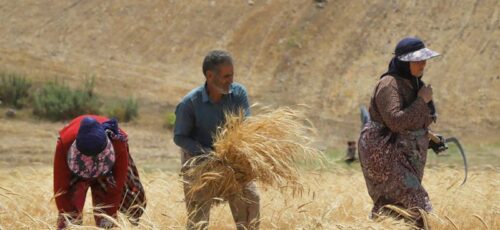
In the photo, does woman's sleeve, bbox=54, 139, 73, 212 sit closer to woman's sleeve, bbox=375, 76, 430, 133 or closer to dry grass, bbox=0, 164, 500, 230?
dry grass, bbox=0, 164, 500, 230

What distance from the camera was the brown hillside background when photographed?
2638 cm

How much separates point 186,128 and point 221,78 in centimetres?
44

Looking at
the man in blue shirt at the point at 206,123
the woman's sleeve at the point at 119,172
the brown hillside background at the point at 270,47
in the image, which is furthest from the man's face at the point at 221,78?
the brown hillside background at the point at 270,47

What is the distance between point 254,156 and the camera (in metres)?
5.90

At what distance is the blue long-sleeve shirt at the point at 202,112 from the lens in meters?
6.18

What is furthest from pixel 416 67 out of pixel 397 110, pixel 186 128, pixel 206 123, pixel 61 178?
pixel 61 178

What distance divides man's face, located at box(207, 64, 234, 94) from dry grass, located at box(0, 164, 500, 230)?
33.0 inches

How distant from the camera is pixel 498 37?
29.0 metres

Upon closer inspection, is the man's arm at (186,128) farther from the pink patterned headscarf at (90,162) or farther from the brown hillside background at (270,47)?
the brown hillside background at (270,47)

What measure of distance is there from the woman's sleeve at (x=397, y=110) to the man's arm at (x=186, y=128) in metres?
1.24

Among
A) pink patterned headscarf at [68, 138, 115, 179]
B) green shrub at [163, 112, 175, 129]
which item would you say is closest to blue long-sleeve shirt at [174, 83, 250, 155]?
pink patterned headscarf at [68, 138, 115, 179]

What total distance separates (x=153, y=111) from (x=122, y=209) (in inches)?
726

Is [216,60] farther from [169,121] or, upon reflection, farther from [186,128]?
[169,121]

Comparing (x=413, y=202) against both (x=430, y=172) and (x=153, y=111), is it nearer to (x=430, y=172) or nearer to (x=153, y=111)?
(x=430, y=172)
